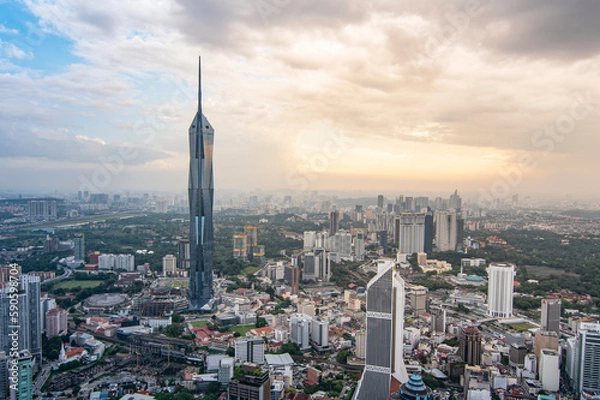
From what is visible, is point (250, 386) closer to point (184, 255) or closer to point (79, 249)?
point (184, 255)

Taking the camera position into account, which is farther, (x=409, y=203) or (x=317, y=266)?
(x=409, y=203)

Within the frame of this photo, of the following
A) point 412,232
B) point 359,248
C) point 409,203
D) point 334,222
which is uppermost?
point 409,203

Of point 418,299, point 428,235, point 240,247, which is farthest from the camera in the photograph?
point 428,235

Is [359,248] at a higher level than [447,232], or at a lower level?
lower

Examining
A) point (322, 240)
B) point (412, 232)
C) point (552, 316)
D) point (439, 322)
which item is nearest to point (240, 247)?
point (322, 240)

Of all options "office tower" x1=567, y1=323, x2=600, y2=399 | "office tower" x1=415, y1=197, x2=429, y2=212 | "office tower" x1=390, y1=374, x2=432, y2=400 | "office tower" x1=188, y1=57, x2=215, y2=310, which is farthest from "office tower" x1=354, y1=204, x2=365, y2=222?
"office tower" x1=390, y1=374, x2=432, y2=400

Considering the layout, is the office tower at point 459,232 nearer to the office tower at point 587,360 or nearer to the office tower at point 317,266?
the office tower at point 317,266

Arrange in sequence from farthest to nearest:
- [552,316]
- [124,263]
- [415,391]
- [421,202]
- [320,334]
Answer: [421,202] → [124,263] → [552,316] → [320,334] → [415,391]
